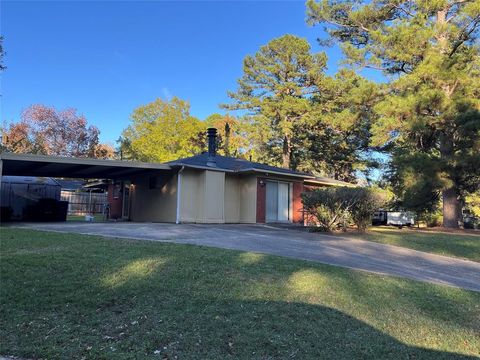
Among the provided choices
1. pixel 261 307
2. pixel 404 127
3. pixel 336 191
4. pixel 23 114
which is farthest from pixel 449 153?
pixel 23 114

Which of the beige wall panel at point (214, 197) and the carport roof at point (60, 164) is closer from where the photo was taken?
the carport roof at point (60, 164)

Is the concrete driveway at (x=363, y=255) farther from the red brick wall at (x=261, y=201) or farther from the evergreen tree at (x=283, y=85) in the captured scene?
the evergreen tree at (x=283, y=85)

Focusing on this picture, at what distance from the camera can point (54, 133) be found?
36.6 m

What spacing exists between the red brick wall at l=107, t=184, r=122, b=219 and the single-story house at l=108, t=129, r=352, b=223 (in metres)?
1.86

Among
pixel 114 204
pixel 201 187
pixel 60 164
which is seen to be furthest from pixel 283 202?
pixel 114 204

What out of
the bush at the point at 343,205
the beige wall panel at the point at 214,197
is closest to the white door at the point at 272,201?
the beige wall panel at the point at 214,197

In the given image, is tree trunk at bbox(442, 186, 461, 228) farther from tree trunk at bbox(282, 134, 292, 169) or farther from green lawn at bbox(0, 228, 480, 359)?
tree trunk at bbox(282, 134, 292, 169)

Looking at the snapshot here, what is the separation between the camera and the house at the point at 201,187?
1673 cm

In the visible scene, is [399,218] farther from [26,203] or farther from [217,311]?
[217,311]

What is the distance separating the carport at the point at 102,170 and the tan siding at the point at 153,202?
10.9 inches

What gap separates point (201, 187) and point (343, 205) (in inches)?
241

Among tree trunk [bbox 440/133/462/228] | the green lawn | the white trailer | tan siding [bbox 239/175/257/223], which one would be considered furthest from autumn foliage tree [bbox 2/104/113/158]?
the green lawn

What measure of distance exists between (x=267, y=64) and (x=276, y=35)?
225cm

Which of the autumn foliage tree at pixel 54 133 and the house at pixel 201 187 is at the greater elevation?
the autumn foliage tree at pixel 54 133
